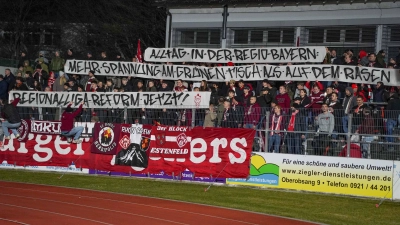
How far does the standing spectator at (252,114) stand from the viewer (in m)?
23.4

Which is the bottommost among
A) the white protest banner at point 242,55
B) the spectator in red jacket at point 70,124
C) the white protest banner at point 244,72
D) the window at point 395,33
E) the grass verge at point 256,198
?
the grass verge at point 256,198

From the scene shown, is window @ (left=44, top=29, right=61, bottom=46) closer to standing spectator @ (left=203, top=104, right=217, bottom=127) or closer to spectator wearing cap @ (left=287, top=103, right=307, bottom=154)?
standing spectator @ (left=203, top=104, right=217, bottom=127)

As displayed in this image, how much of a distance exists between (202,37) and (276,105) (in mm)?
12034

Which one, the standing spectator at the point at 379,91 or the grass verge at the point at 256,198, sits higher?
the standing spectator at the point at 379,91

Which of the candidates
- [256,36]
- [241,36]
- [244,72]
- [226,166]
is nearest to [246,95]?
[244,72]

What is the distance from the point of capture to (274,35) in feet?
107

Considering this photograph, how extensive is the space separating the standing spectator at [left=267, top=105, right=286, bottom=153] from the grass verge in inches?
57.8

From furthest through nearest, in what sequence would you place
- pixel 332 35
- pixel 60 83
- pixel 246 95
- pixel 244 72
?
1. pixel 332 35
2. pixel 60 83
3. pixel 244 72
4. pixel 246 95

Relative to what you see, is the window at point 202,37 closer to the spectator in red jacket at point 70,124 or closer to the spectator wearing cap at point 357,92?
the spectator in red jacket at point 70,124

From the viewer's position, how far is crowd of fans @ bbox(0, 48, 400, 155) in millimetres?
22078

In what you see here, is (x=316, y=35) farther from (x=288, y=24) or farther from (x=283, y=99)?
(x=283, y=99)

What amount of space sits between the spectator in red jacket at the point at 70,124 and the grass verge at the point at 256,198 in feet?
4.82

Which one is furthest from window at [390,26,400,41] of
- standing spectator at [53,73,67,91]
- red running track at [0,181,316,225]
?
red running track at [0,181,316,225]

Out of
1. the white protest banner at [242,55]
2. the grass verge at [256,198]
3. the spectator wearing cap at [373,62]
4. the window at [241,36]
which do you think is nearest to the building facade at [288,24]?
the window at [241,36]
